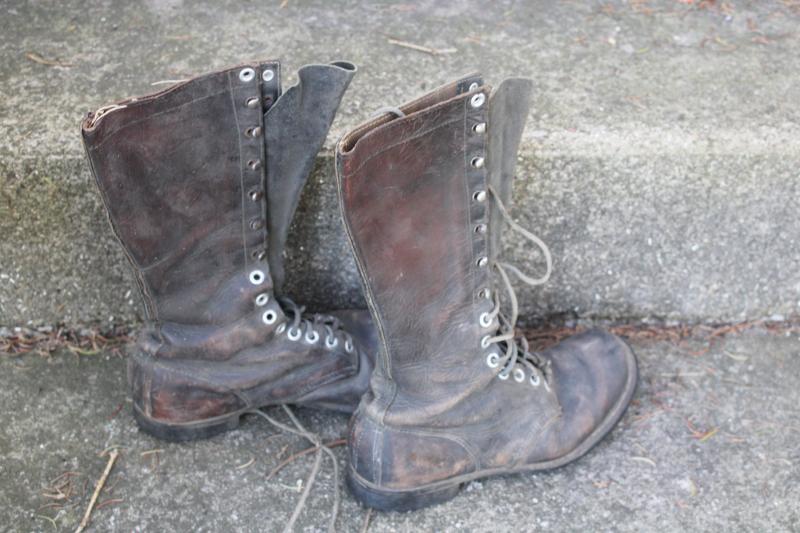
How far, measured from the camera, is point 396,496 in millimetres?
1665

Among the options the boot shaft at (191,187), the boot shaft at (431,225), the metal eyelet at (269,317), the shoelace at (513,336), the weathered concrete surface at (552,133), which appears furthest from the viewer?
the weathered concrete surface at (552,133)

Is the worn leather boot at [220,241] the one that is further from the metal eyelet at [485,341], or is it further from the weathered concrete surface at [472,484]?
the metal eyelet at [485,341]

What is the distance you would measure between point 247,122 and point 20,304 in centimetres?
78

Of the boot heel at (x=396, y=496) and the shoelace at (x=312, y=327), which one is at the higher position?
the shoelace at (x=312, y=327)

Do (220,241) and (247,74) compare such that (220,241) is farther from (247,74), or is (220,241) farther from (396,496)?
(396,496)

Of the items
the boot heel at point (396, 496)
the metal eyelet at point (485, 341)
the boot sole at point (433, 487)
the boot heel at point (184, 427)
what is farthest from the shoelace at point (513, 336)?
the boot heel at point (184, 427)

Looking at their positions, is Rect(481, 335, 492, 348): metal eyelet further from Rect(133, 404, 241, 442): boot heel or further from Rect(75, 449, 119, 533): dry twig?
Rect(75, 449, 119, 533): dry twig

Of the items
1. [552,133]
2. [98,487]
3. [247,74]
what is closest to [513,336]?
[552,133]

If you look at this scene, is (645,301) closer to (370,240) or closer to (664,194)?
(664,194)

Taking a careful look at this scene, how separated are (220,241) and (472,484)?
659 millimetres

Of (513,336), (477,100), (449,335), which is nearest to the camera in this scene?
(477,100)

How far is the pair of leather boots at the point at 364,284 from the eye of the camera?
57.1 inches

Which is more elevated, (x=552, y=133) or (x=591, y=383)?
(x=552, y=133)

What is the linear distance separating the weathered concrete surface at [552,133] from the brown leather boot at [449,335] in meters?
0.26
